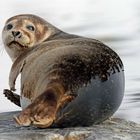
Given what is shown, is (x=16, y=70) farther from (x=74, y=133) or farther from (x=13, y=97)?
(x=74, y=133)

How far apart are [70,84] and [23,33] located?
5.18ft

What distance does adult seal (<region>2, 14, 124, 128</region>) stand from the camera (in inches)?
192

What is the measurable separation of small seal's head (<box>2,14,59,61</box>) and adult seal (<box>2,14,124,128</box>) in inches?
15.6

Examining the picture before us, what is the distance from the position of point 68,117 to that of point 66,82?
11.8 inches

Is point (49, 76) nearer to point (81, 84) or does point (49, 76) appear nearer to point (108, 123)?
point (81, 84)

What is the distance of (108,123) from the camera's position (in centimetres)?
599

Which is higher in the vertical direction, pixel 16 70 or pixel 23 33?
pixel 23 33

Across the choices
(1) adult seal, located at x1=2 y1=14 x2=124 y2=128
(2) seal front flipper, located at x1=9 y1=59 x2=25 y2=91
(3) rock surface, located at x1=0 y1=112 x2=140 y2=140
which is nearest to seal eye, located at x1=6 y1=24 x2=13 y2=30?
(2) seal front flipper, located at x1=9 y1=59 x2=25 y2=91

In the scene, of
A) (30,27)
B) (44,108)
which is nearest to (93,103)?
(44,108)

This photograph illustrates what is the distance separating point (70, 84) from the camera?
5168 mm

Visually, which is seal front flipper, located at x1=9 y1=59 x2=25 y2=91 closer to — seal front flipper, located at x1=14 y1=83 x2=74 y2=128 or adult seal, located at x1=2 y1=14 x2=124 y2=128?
adult seal, located at x1=2 y1=14 x2=124 y2=128

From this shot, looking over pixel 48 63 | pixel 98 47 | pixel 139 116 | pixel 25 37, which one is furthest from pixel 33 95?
pixel 139 116

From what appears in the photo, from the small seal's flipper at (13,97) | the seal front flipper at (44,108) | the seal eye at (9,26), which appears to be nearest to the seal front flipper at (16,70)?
the small seal's flipper at (13,97)

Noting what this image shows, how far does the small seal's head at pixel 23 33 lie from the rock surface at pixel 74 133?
105 centimetres
